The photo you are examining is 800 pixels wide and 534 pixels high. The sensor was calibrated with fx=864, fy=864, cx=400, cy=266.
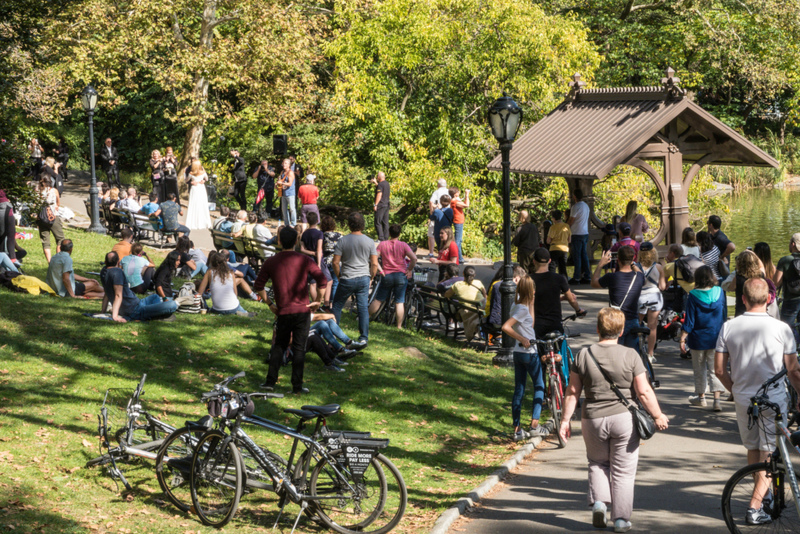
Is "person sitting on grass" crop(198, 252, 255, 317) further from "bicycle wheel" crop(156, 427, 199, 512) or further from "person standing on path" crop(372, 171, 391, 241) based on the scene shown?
"person standing on path" crop(372, 171, 391, 241)

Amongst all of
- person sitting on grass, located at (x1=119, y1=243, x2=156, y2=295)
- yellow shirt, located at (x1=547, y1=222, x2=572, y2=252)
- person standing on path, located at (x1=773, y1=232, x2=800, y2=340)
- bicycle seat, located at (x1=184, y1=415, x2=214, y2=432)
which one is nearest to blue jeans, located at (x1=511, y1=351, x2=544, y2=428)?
person standing on path, located at (x1=773, y1=232, x2=800, y2=340)

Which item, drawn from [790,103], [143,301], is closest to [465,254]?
[143,301]

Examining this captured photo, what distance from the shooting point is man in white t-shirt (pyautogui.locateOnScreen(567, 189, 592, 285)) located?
17531mm

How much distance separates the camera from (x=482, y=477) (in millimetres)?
8133

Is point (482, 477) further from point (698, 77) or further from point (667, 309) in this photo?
point (698, 77)

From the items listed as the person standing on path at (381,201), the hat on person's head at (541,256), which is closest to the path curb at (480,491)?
the hat on person's head at (541,256)

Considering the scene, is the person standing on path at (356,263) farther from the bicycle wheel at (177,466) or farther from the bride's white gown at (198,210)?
the bride's white gown at (198,210)

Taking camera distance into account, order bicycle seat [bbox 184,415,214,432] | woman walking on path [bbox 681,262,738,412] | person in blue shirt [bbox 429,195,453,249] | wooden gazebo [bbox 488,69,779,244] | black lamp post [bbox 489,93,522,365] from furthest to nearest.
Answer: person in blue shirt [bbox 429,195,453,249] < wooden gazebo [bbox 488,69,779,244] < black lamp post [bbox 489,93,522,365] < woman walking on path [bbox 681,262,738,412] < bicycle seat [bbox 184,415,214,432]

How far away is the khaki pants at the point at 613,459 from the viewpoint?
6297mm

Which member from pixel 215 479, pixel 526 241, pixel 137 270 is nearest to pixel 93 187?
pixel 137 270

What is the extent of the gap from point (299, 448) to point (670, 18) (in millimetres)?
36258

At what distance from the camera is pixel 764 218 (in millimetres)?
35844

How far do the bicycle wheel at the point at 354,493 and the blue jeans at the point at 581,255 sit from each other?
11.8 m

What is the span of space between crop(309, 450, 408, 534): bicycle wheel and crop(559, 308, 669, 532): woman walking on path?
145 cm
